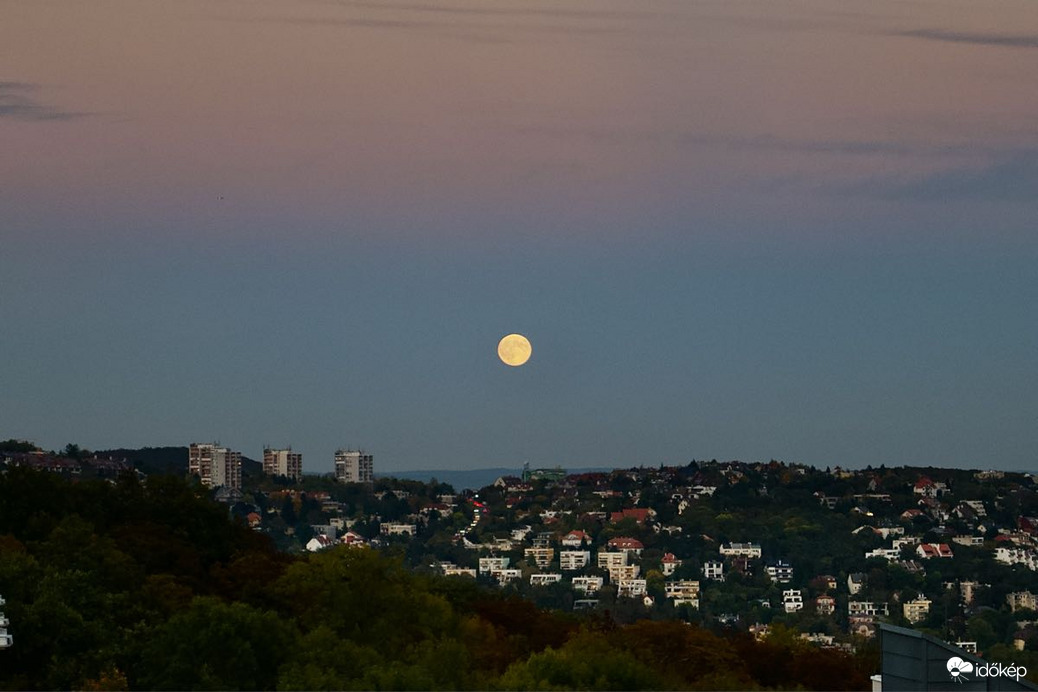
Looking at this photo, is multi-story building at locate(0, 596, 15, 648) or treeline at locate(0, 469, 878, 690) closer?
multi-story building at locate(0, 596, 15, 648)

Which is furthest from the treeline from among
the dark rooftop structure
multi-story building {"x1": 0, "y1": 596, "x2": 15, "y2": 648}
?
the dark rooftop structure

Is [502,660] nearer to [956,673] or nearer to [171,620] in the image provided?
[171,620]

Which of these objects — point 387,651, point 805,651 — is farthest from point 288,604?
point 805,651

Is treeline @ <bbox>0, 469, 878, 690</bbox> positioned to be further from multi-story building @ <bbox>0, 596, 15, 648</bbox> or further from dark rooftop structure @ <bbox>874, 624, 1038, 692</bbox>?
dark rooftop structure @ <bbox>874, 624, 1038, 692</bbox>

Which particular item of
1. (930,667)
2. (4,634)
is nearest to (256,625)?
(4,634)

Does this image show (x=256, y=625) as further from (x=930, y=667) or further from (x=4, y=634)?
(x=930, y=667)

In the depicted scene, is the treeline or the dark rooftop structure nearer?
the dark rooftop structure

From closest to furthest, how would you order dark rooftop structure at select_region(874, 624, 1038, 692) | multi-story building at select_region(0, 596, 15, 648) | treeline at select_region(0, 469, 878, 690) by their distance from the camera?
1. dark rooftop structure at select_region(874, 624, 1038, 692)
2. multi-story building at select_region(0, 596, 15, 648)
3. treeline at select_region(0, 469, 878, 690)

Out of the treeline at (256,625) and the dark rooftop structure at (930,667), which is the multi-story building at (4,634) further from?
the dark rooftop structure at (930,667)

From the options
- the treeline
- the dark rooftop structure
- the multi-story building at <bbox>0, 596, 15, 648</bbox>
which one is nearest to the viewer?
the dark rooftop structure
